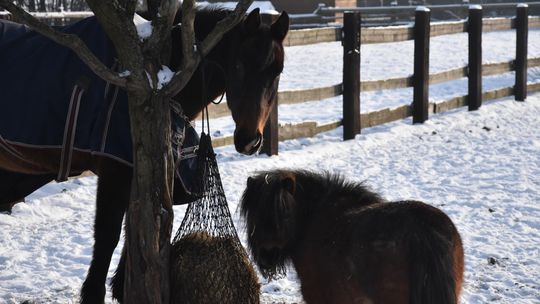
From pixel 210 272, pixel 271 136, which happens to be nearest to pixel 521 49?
pixel 271 136

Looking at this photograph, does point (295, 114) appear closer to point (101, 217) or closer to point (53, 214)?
point (53, 214)

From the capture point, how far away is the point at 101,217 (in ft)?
12.5

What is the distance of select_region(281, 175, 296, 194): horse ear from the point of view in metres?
3.40

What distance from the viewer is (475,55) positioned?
11625 millimetres

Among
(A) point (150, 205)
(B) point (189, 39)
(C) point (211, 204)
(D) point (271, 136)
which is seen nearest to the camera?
(B) point (189, 39)

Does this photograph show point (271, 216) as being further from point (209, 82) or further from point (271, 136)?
point (271, 136)

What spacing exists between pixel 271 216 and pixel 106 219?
961mm

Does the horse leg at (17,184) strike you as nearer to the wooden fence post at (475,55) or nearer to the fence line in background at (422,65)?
the fence line in background at (422,65)

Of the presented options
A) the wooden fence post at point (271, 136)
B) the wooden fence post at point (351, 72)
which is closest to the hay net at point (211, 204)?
the wooden fence post at point (271, 136)

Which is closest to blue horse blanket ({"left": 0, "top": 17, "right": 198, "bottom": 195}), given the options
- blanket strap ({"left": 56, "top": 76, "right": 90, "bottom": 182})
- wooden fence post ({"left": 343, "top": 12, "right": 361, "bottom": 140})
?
blanket strap ({"left": 56, "top": 76, "right": 90, "bottom": 182})

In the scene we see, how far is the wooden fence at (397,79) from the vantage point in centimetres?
885

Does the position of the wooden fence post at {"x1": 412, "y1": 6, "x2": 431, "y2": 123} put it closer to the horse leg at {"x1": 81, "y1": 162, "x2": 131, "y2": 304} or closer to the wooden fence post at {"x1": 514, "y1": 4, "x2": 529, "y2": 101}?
the wooden fence post at {"x1": 514, "y1": 4, "x2": 529, "y2": 101}

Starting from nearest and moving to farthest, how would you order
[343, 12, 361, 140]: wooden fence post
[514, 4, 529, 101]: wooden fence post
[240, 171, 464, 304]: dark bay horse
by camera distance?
[240, 171, 464, 304]: dark bay horse, [343, 12, 361, 140]: wooden fence post, [514, 4, 529, 101]: wooden fence post

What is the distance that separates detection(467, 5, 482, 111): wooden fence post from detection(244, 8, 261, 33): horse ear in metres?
8.52
